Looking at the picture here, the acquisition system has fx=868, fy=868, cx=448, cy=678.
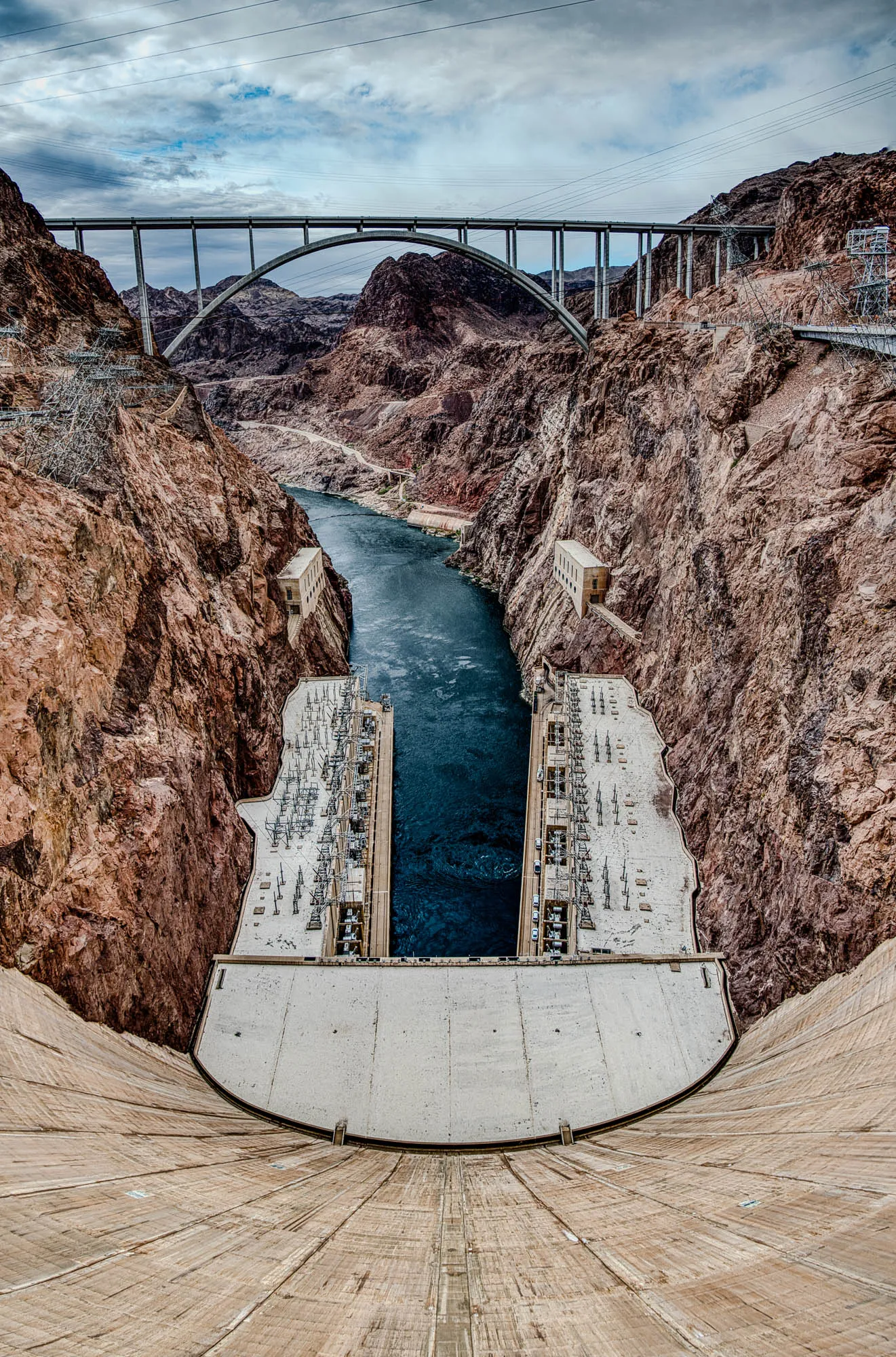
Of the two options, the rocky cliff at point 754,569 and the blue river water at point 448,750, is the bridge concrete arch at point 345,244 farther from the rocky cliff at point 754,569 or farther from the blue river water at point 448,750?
the blue river water at point 448,750

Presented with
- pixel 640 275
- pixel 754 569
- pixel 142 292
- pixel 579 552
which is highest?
pixel 640 275

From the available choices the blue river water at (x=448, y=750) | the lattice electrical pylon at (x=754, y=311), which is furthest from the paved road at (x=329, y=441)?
the lattice electrical pylon at (x=754, y=311)

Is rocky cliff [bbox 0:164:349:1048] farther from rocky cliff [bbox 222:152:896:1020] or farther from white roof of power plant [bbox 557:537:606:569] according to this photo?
white roof of power plant [bbox 557:537:606:569]

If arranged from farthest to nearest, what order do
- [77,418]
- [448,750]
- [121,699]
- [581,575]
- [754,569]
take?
[581,575], [448,750], [754,569], [77,418], [121,699]

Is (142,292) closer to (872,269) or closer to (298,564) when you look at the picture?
(298,564)

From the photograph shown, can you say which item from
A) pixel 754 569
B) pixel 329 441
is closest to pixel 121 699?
pixel 754 569
